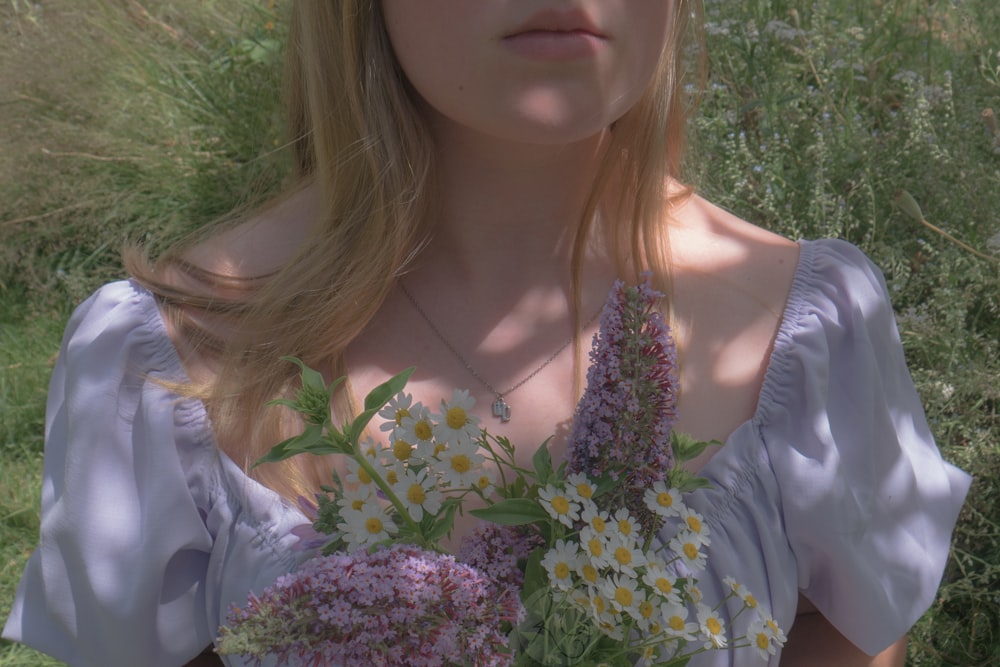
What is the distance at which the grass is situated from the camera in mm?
2453

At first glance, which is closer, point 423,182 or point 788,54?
point 423,182

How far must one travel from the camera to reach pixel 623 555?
0.87 m

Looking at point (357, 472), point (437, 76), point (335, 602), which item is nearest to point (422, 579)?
point (335, 602)

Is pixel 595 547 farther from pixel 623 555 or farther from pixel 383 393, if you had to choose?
pixel 383 393

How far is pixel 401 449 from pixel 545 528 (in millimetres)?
144

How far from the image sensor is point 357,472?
3.11 feet

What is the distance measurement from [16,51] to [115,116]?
44 cm

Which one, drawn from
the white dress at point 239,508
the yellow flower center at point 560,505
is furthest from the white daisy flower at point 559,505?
the white dress at point 239,508

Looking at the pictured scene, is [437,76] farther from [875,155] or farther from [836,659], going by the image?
[875,155]

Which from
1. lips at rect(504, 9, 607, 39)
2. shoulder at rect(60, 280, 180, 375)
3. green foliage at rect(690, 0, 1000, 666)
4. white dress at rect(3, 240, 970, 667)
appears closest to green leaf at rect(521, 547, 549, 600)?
white dress at rect(3, 240, 970, 667)

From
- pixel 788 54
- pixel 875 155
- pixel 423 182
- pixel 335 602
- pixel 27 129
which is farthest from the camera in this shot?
pixel 27 129

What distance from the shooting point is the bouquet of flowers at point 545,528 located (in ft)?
2.66

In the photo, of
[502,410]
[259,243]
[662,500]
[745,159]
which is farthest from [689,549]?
[745,159]

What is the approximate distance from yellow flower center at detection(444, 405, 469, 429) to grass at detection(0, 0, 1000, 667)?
1.28 metres
